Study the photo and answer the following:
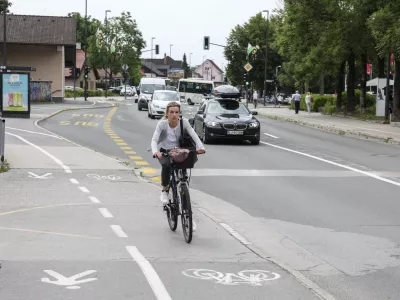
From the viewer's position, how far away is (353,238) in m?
9.38

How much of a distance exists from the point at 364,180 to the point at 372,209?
3.91m

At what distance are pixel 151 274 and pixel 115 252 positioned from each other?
3.67ft

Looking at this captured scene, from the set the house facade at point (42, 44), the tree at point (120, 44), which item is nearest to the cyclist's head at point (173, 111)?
the house facade at point (42, 44)

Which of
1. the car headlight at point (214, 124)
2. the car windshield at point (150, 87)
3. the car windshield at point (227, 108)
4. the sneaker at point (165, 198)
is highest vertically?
the car windshield at point (150, 87)

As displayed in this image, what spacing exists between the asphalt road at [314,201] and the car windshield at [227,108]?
3.77 feet

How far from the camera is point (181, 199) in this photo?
905 centimetres

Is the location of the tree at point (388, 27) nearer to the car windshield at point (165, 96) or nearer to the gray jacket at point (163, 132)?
the car windshield at point (165, 96)

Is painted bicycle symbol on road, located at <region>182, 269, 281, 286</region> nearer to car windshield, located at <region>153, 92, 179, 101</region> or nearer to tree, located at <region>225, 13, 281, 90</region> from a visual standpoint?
car windshield, located at <region>153, 92, 179, 101</region>

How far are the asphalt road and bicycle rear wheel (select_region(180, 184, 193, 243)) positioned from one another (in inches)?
33.1

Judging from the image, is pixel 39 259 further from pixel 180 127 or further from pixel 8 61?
pixel 8 61

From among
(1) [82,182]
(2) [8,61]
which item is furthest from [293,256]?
(2) [8,61]

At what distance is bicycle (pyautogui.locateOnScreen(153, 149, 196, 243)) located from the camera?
880 centimetres

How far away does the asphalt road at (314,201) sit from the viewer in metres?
7.69

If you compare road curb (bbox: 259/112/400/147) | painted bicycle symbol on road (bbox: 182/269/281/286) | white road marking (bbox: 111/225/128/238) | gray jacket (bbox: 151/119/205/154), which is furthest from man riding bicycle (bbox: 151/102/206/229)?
road curb (bbox: 259/112/400/147)
